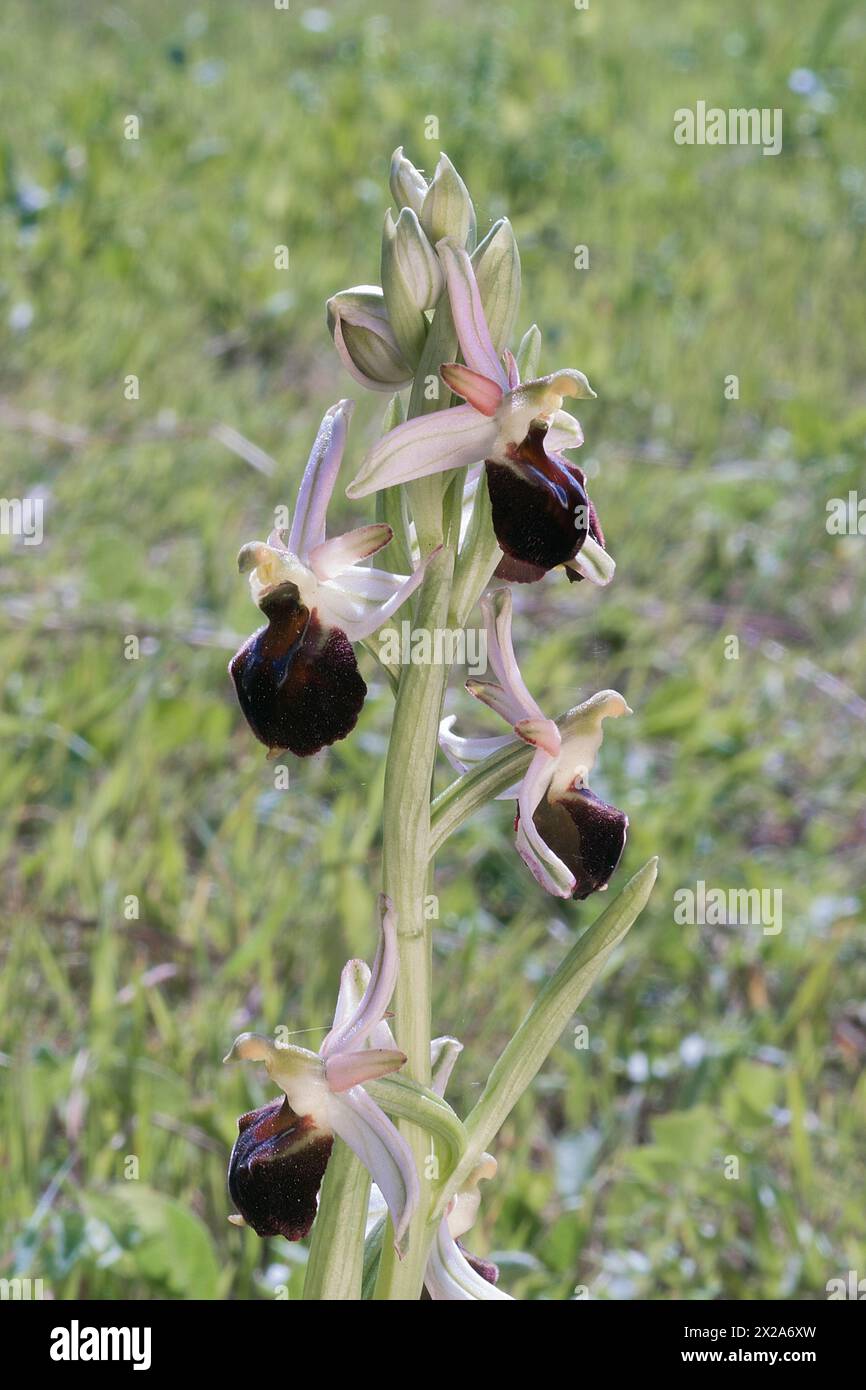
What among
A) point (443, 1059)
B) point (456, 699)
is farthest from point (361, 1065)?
point (456, 699)

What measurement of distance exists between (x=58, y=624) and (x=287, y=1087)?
1730 millimetres

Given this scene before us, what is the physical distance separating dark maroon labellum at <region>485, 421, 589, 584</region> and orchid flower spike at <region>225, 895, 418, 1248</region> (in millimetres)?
228

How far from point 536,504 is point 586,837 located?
0.22m

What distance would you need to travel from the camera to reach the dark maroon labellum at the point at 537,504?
0.89m

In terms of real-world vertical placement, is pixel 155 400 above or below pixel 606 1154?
above

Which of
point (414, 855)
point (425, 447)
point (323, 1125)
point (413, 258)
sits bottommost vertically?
point (323, 1125)

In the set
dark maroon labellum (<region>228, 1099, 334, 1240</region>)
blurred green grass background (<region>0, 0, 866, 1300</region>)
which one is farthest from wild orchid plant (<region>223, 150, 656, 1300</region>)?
blurred green grass background (<region>0, 0, 866, 1300</region>)

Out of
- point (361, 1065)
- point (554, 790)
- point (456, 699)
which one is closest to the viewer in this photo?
point (361, 1065)

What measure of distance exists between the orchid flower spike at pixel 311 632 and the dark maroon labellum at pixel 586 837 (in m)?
0.16

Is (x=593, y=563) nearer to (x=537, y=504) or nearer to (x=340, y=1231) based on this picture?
(x=537, y=504)

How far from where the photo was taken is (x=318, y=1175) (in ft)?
3.04

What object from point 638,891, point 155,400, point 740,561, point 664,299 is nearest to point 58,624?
point 155,400

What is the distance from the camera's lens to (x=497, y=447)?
913 mm
